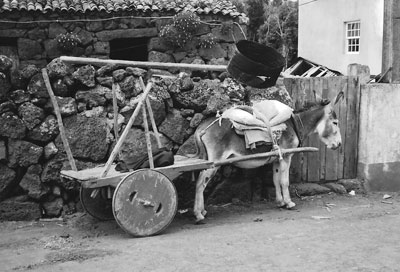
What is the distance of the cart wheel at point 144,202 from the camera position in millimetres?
6371

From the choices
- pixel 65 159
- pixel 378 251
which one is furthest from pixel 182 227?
pixel 378 251

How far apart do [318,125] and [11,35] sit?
8.64m

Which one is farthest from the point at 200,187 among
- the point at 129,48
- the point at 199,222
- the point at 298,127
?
the point at 129,48

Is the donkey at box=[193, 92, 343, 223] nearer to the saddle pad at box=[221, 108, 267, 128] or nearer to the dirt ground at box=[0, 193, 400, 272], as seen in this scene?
the saddle pad at box=[221, 108, 267, 128]

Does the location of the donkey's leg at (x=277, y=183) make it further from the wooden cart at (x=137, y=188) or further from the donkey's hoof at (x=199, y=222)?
the wooden cart at (x=137, y=188)

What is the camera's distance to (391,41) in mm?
9750

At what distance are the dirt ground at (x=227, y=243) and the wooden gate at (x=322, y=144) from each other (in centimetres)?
95

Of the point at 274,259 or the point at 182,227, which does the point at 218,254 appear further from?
the point at 182,227

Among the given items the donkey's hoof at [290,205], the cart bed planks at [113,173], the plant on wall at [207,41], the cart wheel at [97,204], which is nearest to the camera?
the cart bed planks at [113,173]

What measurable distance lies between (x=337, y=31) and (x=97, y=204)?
18627 mm

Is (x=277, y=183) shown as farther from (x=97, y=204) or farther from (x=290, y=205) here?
(x=97, y=204)

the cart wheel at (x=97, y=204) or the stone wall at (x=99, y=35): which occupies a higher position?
the stone wall at (x=99, y=35)

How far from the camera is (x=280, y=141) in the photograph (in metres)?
7.91

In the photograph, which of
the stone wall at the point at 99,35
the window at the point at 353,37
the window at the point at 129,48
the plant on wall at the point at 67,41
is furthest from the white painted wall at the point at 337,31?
the plant on wall at the point at 67,41
